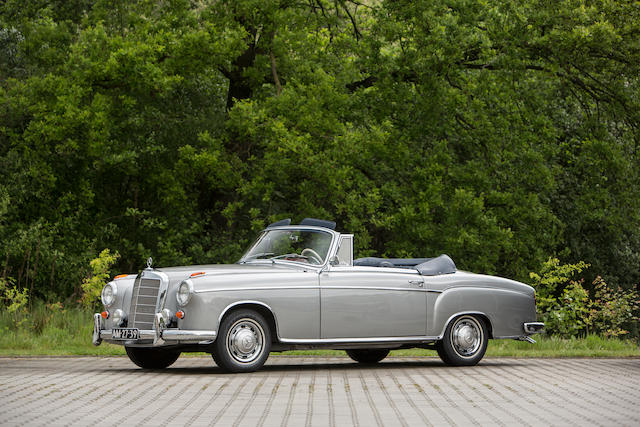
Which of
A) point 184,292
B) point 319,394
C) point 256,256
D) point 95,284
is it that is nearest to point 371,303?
point 256,256

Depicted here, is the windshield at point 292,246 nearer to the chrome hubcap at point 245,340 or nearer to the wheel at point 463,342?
the chrome hubcap at point 245,340

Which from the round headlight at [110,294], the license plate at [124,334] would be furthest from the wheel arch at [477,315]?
the round headlight at [110,294]

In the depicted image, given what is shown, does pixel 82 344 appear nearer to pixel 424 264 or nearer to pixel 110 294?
pixel 110 294

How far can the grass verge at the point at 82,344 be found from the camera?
15391 mm

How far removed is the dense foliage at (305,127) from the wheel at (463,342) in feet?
31.2

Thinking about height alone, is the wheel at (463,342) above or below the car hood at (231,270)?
below

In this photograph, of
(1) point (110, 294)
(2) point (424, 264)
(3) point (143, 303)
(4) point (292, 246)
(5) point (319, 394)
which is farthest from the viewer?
(2) point (424, 264)

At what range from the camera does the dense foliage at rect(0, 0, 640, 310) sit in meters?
22.9

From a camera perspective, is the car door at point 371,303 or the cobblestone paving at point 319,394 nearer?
the cobblestone paving at point 319,394

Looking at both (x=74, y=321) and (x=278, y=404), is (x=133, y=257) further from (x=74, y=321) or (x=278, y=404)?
(x=278, y=404)

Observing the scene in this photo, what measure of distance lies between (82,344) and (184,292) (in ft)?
17.2

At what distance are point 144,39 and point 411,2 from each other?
21.6 feet

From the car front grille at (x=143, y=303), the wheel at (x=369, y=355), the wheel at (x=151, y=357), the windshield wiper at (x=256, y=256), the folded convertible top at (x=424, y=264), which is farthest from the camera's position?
the wheel at (x=369, y=355)

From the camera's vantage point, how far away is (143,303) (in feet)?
39.4
